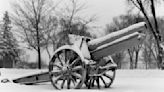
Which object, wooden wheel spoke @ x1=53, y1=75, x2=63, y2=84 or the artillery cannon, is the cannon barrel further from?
wooden wheel spoke @ x1=53, y1=75, x2=63, y2=84

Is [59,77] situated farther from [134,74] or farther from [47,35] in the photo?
[47,35]

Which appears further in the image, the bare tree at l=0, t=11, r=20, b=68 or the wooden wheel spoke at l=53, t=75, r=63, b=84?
the bare tree at l=0, t=11, r=20, b=68

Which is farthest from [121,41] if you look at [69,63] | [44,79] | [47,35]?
[47,35]

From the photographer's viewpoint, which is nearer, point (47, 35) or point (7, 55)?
point (47, 35)

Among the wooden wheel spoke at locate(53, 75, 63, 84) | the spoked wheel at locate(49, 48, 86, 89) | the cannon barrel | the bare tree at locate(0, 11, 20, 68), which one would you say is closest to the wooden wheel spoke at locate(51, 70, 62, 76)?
the spoked wheel at locate(49, 48, 86, 89)

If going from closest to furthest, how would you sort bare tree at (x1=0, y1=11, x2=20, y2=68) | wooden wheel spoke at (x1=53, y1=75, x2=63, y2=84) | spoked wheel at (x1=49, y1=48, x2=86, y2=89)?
spoked wheel at (x1=49, y1=48, x2=86, y2=89)
wooden wheel spoke at (x1=53, y1=75, x2=63, y2=84)
bare tree at (x1=0, y1=11, x2=20, y2=68)

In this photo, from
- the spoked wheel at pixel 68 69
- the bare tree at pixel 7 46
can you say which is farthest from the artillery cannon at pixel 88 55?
the bare tree at pixel 7 46

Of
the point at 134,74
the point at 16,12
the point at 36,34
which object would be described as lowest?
the point at 134,74

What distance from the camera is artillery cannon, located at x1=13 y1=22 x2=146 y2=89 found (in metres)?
10.1

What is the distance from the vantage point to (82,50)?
1070 centimetres

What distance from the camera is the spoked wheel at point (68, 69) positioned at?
10414 millimetres

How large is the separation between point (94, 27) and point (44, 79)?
794 inches

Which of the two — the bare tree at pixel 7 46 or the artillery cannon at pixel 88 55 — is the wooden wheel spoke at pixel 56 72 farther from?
the bare tree at pixel 7 46

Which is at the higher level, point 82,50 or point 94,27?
point 94,27
